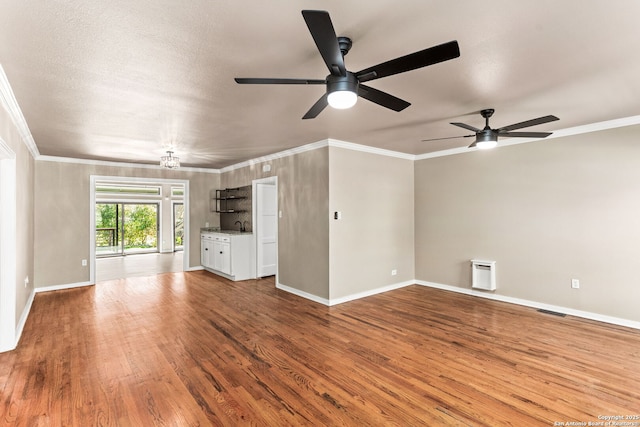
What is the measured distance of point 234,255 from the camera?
6426 mm

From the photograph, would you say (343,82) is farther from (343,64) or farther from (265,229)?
(265,229)

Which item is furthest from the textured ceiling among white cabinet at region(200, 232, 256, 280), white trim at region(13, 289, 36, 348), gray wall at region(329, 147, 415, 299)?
white cabinet at region(200, 232, 256, 280)

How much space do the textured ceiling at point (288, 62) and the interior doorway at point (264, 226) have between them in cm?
258

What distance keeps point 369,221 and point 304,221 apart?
42.0 inches

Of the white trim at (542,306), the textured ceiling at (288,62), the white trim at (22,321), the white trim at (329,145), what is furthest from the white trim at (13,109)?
the white trim at (542,306)

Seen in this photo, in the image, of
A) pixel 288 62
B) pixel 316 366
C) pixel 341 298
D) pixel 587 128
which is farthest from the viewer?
pixel 341 298

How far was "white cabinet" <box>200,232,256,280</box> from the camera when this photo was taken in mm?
6430

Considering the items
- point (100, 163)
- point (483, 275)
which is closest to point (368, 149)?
point (483, 275)

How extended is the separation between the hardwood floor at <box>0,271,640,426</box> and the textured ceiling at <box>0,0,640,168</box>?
2.42 m

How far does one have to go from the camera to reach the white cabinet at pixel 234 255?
21.1ft

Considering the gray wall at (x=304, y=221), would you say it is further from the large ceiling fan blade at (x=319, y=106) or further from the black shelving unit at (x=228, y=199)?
the large ceiling fan blade at (x=319, y=106)

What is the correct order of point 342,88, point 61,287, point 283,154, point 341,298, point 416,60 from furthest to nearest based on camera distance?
1. point 61,287
2. point 283,154
3. point 341,298
4. point 342,88
5. point 416,60

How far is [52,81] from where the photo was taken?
255 cm

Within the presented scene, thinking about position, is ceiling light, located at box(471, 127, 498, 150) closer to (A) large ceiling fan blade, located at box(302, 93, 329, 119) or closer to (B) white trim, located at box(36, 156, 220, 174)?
(A) large ceiling fan blade, located at box(302, 93, 329, 119)
